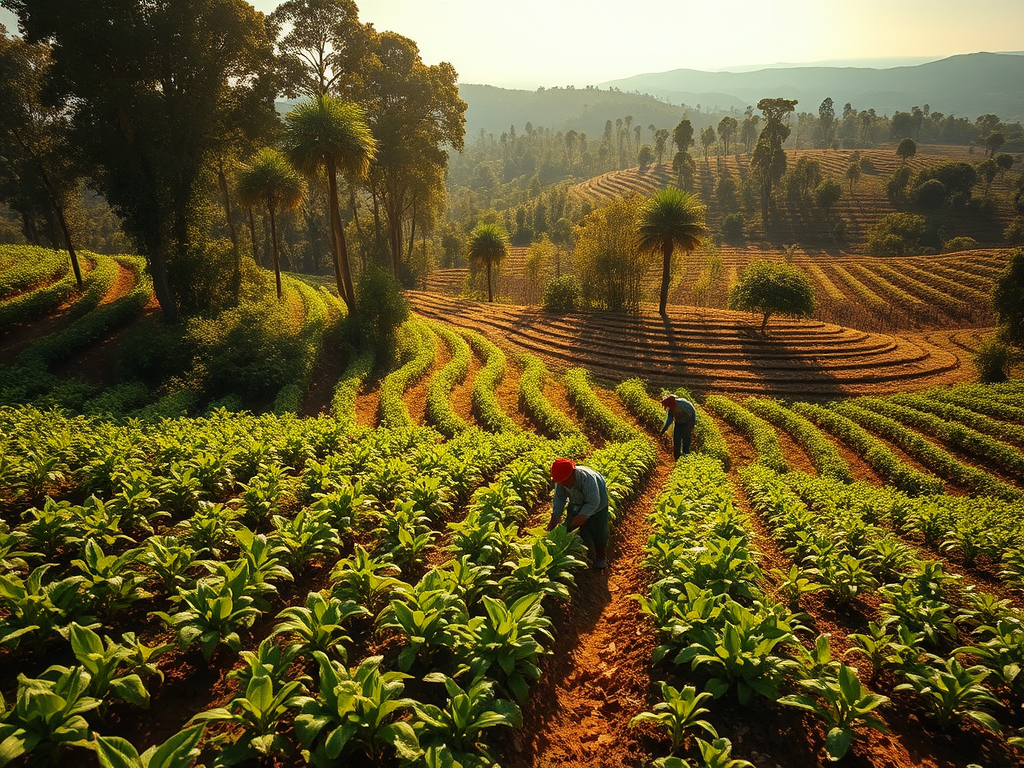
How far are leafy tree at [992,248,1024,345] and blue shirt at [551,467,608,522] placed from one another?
144 feet

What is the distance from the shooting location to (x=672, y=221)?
34.1 m

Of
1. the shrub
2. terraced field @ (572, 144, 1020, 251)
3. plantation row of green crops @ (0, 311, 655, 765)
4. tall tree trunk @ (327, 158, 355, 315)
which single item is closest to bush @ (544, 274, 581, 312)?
tall tree trunk @ (327, 158, 355, 315)

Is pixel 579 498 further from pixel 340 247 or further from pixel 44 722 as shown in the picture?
pixel 340 247

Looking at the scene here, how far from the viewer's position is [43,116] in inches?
917

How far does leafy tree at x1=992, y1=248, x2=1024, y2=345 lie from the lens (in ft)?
108

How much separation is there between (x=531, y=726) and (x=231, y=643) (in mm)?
2700

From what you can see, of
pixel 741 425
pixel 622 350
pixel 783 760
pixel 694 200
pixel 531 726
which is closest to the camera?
pixel 783 760

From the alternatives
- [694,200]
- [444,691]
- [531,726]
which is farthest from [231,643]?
[694,200]

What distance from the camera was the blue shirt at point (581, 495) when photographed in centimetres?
640

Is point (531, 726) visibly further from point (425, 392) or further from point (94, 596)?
point (425, 392)

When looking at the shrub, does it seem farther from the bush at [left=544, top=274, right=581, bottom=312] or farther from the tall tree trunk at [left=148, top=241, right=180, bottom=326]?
the tall tree trunk at [left=148, top=241, right=180, bottom=326]

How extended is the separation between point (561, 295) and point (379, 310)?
21.6 meters

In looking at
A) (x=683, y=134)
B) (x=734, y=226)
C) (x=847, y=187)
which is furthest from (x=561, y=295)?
(x=683, y=134)

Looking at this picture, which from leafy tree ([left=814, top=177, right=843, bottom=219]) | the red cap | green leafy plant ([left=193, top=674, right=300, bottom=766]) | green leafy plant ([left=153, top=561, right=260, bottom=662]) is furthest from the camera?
leafy tree ([left=814, top=177, right=843, bottom=219])
